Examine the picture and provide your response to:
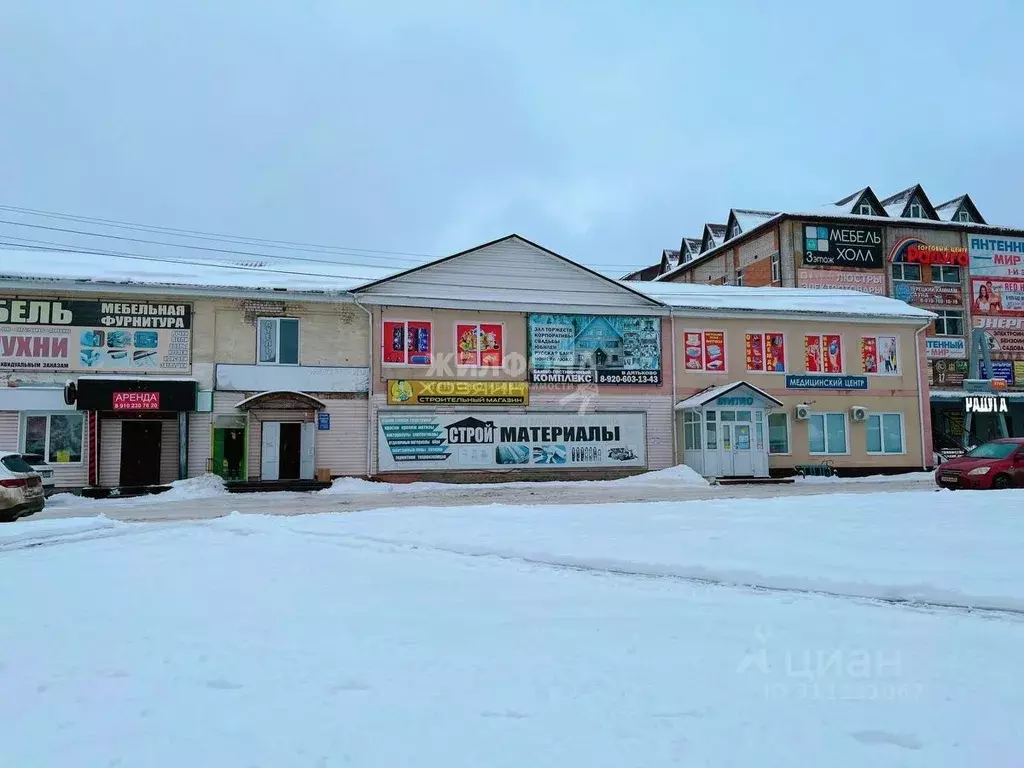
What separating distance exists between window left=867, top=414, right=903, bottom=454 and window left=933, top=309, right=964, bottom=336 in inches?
604

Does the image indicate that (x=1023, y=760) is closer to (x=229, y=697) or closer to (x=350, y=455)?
(x=229, y=697)

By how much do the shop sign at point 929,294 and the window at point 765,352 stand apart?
1681 cm

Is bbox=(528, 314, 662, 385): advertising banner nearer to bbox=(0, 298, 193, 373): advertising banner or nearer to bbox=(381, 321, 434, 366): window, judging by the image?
bbox=(381, 321, 434, 366): window

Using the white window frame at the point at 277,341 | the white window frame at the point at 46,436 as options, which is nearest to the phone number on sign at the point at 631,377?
the white window frame at the point at 277,341

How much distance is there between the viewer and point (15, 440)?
22062mm

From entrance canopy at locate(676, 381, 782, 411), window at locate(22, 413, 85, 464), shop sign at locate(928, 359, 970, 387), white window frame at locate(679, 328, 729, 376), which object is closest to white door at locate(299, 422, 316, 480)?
window at locate(22, 413, 85, 464)

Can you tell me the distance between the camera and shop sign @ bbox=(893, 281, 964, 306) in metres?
41.7

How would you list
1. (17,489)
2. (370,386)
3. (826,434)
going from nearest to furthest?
(17,489) → (370,386) → (826,434)

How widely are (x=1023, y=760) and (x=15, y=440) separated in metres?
25.0

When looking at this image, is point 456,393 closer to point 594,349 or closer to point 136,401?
point 594,349

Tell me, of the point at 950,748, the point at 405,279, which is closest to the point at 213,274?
the point at 405,279

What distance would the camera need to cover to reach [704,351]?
2819 centimetres

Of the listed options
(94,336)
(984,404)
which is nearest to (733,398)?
(984,404)

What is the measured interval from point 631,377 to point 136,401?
15992 mm
